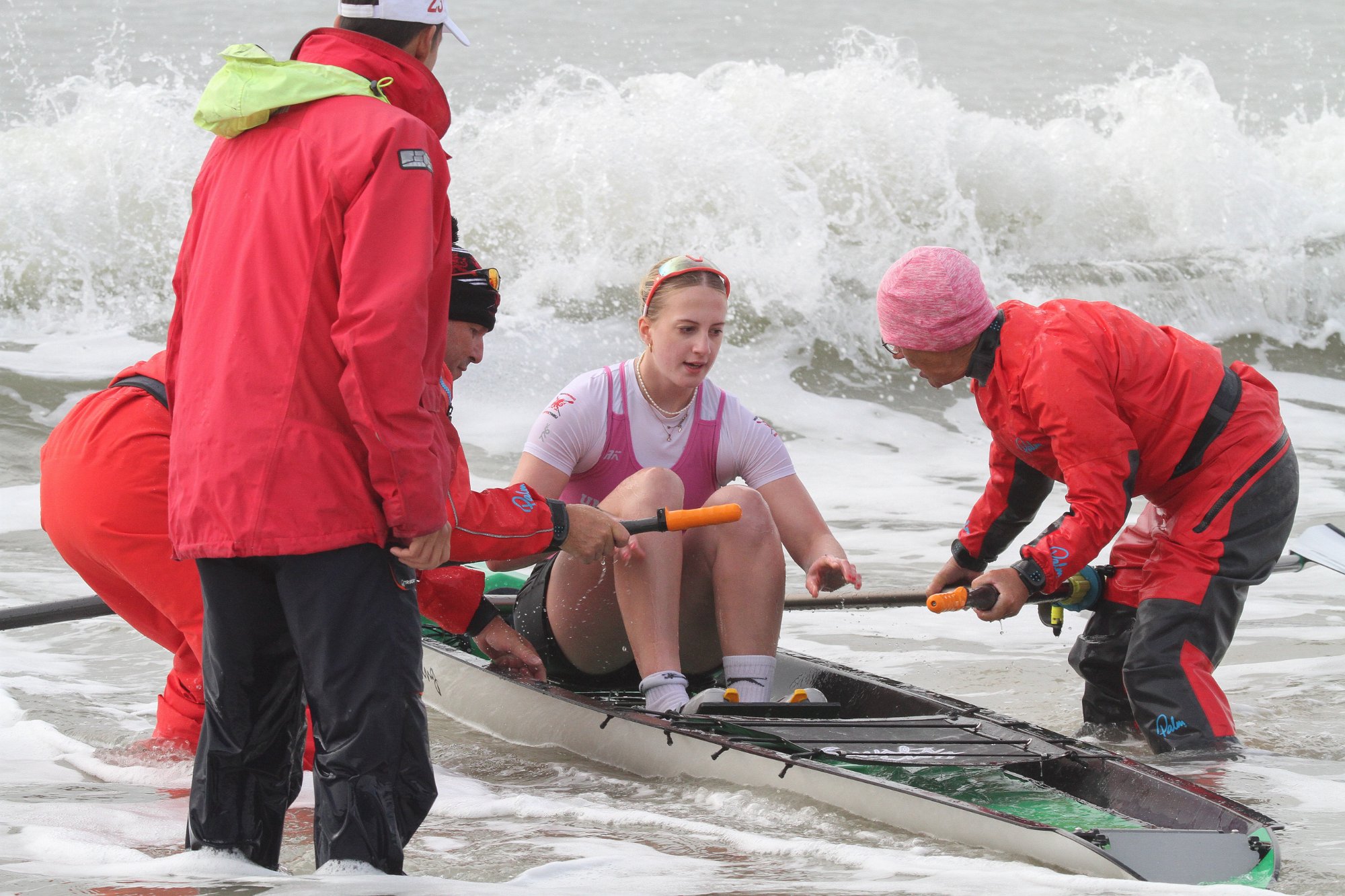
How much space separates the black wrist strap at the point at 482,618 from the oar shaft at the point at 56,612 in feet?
3.73

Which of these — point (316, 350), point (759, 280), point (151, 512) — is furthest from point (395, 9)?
point (759, 280)

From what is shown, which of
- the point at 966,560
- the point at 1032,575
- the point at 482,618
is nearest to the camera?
the point at 1032,575

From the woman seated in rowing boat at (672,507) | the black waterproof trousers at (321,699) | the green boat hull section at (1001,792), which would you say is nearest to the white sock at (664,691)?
the woman seated in rowing boat at (672,507)

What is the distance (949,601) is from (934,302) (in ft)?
2.54

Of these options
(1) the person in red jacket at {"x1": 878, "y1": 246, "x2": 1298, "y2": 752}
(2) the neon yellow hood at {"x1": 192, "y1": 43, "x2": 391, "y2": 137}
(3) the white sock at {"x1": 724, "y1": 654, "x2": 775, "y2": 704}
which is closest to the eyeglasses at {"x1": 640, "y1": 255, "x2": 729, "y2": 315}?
(1) the person in red jacket at {"x1": 878, "y1": 246, "x2": 1298, "y2": 752}

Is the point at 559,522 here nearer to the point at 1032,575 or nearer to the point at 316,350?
the point at 316,350

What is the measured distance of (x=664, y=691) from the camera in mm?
3760

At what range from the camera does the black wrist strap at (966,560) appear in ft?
14.0

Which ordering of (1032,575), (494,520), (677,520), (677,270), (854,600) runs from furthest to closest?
1. (854,600)
2. (677,270)
3. (1032,575)
4. (677,520)
5. (494,520)

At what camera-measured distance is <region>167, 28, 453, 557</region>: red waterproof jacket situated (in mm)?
2158

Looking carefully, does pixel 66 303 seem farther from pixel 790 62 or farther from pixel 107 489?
pixel 790 62

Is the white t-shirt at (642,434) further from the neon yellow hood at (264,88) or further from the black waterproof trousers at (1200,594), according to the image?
the neon yellow hood at (264,88)

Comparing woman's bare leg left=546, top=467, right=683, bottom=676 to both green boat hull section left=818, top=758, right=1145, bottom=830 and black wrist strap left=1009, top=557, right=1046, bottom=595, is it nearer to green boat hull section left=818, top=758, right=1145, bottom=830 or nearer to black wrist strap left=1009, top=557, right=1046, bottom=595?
green boat hull section left=818, top=758, right=1145, bottom=830

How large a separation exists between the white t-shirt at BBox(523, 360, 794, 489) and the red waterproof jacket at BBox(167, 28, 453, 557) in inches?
66.5
